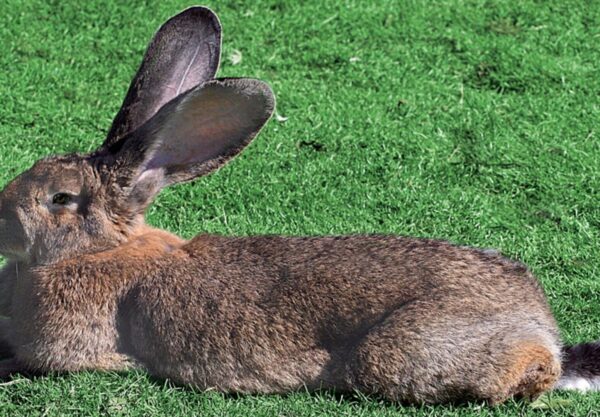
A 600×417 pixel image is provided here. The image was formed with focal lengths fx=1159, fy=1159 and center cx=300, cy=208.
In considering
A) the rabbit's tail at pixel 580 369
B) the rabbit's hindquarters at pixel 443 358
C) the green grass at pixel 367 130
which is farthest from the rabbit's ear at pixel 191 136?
the rabbit's tail at pixel 580 369

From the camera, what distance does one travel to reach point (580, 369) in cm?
481

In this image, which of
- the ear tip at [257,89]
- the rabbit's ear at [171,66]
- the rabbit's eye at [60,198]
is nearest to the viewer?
the ear tip at [257,89]

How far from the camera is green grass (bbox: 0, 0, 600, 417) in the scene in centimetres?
533

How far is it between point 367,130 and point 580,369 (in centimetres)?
268

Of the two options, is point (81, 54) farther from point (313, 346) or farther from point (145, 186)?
point (313, 346)

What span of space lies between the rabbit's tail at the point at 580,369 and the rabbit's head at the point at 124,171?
1.61 m

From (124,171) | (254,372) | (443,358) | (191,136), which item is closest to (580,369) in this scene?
(443,358)

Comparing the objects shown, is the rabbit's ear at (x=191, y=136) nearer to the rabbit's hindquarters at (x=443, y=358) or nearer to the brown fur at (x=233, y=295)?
the brown fur at (x=233, y=295)

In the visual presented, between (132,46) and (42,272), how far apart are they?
3.40 metres

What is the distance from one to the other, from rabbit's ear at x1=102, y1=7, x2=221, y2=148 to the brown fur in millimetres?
42

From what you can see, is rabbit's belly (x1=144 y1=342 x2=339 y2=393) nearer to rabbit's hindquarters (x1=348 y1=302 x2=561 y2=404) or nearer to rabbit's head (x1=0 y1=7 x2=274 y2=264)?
rabbit's hindquarters (x1=348 y1=302 x2=561 y2=404)

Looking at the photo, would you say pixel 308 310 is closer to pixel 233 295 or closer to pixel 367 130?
pixel 233 295

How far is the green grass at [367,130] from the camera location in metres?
5.33

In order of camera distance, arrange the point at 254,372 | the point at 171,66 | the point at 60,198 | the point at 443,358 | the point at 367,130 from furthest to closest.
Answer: the point at 367,130, the point at 171,66, the point at 60,198, the point at 254,372, the point at 443,358
